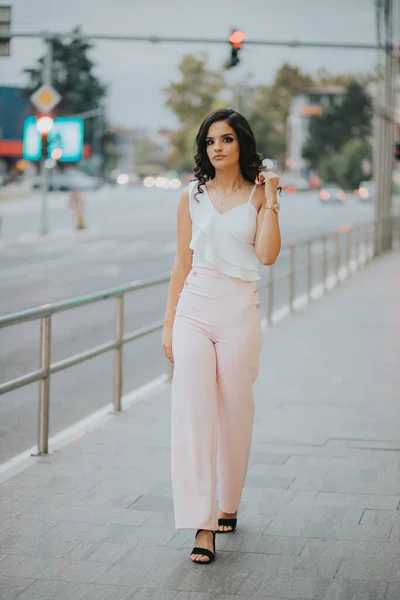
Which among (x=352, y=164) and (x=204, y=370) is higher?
(x=352, y=164)

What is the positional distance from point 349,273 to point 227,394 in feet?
59.1

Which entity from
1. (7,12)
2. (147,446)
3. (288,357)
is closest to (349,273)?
(7,12)

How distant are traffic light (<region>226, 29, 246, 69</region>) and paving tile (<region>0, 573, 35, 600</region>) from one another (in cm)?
2063

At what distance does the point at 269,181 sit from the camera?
189 inches

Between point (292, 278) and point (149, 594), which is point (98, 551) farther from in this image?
point (292, 278)

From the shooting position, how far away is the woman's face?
15.7ft

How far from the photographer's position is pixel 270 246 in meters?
4.73

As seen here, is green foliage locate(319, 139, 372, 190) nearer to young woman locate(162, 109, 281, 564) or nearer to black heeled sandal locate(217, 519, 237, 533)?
black heeled sandal locate(217, 519, 237, 533)

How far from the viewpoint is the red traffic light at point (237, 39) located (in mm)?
24109

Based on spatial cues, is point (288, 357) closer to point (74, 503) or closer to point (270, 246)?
point (74, 503)

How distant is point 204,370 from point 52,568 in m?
0.94

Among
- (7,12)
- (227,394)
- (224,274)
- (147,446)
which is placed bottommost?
(147,446)

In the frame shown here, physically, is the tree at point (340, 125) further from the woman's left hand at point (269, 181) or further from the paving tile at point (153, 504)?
the woman's left hand at point (269, 181)

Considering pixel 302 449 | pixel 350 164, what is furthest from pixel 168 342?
pixel 350 164
